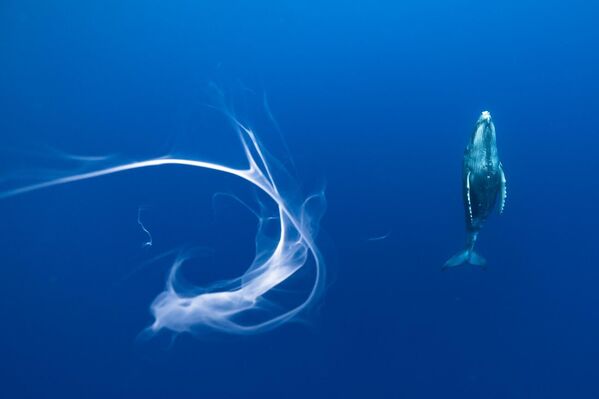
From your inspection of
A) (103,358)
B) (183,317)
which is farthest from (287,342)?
(103,358)

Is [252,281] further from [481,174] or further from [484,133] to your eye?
[484,133]

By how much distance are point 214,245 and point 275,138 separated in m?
1.45

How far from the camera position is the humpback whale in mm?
4215

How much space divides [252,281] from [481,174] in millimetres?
2815

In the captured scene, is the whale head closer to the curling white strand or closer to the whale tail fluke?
the whale tail fluke

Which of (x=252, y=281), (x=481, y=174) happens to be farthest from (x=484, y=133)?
(x=252, y=281)

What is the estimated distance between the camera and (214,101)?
5031 mm

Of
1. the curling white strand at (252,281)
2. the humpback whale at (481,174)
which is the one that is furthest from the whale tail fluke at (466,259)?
the curling white strand at (252,281)

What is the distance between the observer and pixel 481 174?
14.0 ft

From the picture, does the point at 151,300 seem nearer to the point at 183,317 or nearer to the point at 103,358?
the point at 183,317

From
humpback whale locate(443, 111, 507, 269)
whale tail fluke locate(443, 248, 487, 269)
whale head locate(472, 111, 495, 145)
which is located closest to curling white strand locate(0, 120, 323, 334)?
whale tail fluke locate(443, 248, 487, 269)

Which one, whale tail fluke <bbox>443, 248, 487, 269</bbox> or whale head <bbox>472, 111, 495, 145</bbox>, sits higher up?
whale head <bbox>472, 111, 495, 145</bbox>

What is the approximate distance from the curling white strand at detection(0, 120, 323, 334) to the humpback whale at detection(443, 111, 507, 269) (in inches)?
67.0

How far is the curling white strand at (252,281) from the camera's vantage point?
5082 millimetres
